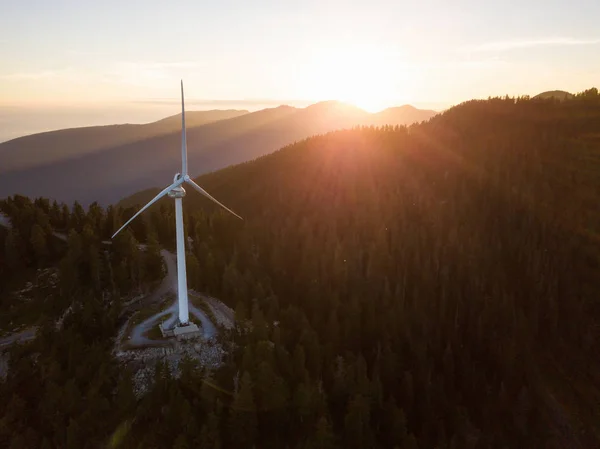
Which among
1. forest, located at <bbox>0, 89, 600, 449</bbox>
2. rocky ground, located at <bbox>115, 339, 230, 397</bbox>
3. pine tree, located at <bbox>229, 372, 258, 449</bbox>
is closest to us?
pine tree, located at <bbox>229, 372, 258, 449</bbox>

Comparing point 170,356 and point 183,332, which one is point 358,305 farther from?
point 170,356

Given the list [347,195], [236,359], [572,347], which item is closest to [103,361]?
[236,359]

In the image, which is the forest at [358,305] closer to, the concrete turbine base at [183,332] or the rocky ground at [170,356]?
the rocky ground at [170,356]

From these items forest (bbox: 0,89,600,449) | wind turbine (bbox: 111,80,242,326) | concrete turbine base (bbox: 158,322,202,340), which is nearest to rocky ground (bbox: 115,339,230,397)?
concrete turbine base (bbox: 158,322,202,340)

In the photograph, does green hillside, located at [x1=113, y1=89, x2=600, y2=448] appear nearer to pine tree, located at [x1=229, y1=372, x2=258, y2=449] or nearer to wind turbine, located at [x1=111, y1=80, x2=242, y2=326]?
pine tree, located at [x1=229, y1=372, x2=258, y2=449]

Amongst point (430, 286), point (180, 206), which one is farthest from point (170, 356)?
point (430, 286)

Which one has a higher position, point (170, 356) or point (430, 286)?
point (170, 356)

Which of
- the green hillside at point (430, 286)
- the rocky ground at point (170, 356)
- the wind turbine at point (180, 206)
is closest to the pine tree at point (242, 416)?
the green hillside at point (430, 286)

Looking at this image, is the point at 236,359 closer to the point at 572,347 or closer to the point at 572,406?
the point at 572,406
